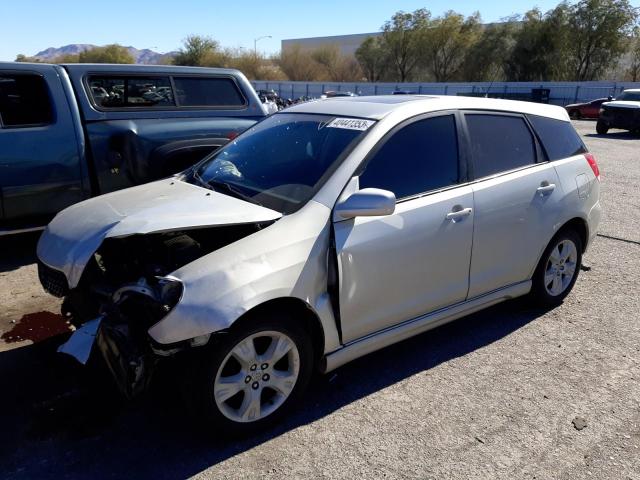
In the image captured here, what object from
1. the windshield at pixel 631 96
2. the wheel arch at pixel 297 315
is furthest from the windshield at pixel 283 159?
the windshield at pixel 631 96

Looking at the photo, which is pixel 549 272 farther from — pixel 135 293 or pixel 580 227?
pixel 135 293

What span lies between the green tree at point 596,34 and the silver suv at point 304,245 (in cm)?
5649

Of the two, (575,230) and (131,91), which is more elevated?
(131,91)

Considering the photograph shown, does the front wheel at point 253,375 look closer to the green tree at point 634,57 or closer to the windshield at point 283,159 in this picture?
the windshield at point 283,159

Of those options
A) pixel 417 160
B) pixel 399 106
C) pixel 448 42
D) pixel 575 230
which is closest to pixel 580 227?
pixel 575 230

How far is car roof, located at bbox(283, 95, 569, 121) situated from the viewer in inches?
141

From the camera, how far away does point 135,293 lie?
2.74 metres

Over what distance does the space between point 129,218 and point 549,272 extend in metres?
3.37

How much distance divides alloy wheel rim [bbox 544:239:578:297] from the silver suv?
23cm

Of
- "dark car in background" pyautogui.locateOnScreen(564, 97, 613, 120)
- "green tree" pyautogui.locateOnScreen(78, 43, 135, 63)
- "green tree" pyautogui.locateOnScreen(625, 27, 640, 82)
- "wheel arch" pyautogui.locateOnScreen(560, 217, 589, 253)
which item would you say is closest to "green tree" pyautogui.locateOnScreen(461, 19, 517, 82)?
"green tree" pyautogui.locateOnScreen(625, 27, 640, 82)

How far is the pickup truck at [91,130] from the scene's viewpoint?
5281mm

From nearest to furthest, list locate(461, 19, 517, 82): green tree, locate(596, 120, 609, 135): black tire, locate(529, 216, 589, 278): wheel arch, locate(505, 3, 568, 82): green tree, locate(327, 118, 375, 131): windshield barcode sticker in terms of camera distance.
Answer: locate(327, 118, 375, 131): windshield barcode sticker < locate(529, 216, 589, 278): wheel arch < locate(596, 120, 609, 135): black tire < locate(505, 3, 568, 82): green tree < locate(461, 19, 517, 82): green tree

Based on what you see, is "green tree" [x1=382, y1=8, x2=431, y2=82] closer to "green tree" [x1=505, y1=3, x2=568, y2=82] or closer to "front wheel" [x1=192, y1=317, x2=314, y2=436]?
"green tree" [x1=505, y1=3, x2=568, y2=82]

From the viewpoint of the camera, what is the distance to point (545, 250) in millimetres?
4348
